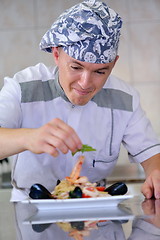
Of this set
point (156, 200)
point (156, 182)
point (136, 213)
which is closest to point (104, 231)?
point (136, 213)

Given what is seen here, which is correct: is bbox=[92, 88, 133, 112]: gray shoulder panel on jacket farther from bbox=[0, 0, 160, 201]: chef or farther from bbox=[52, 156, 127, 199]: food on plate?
bbox=[52, 156, 127, 199]: food on plate

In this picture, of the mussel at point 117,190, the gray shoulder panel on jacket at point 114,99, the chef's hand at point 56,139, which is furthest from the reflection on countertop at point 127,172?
the chef's hand at point 56,139

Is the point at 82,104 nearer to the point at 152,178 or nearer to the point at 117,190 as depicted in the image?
the point at 152,178

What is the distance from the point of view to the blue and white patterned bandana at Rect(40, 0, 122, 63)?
5.28 ft

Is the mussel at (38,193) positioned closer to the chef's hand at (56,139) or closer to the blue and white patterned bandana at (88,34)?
the chef's hand at (56,139)

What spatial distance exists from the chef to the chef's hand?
40cm

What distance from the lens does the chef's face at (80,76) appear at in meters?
1.58

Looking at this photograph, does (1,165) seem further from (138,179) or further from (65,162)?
(65,162)

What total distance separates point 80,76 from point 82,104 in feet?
0.45

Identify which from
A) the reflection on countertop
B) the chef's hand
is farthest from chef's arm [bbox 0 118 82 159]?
the reflection on countertop

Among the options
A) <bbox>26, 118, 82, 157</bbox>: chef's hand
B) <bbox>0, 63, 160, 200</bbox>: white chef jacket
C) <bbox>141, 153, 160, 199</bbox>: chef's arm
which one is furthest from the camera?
<bbox>0, 63, 160, 200</bbox>: white chef jacket

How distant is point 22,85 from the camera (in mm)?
1818

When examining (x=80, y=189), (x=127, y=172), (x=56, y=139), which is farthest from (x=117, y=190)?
(x=127, y=172)

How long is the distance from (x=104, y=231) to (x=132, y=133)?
0.97m
